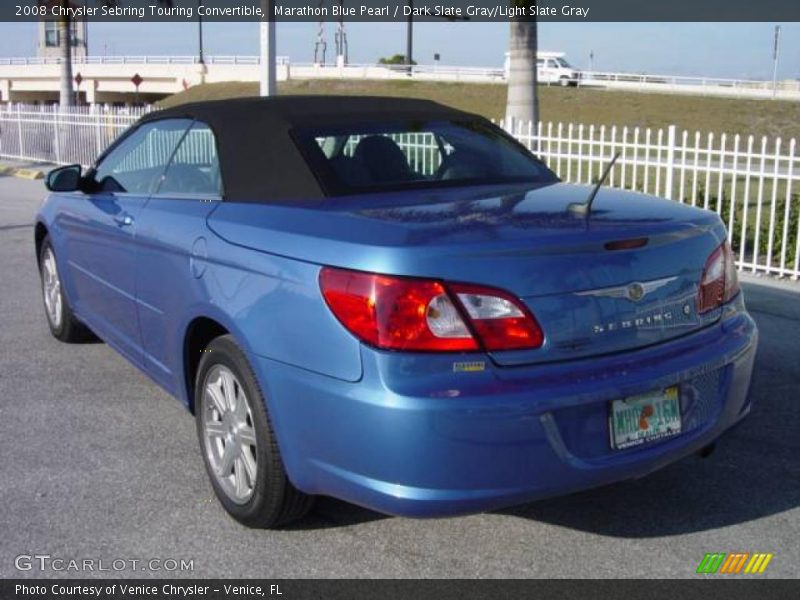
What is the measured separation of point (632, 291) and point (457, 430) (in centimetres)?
80

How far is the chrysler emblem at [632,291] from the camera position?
3117 mm

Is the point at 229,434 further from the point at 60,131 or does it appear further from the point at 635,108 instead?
the point at 635,108

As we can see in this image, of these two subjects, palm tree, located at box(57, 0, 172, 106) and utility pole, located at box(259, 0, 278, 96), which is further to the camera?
palm tree, located at box(57, 0, 172, 106)

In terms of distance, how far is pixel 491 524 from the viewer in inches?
145

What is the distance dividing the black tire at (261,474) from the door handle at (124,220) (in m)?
1.19

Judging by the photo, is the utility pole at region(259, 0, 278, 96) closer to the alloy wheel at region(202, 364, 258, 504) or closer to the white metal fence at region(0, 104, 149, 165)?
the white metal fence at region(0, 104, 149, 165)

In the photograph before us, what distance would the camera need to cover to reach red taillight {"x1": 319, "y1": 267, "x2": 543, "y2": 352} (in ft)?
9.70

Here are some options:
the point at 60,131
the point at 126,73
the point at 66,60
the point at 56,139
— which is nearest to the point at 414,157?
the point at 60,131

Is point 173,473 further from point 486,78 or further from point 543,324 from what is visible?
point 486,78

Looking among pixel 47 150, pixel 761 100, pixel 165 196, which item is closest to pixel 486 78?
pixel 761 100

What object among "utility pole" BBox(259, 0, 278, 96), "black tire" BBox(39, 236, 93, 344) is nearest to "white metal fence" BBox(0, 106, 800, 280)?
"black tire" BBox(39, 236, 93, 344)

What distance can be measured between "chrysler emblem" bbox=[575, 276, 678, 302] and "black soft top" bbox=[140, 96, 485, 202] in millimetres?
1249

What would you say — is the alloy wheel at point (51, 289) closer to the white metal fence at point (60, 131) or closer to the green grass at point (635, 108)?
the white metal fence at point (60, 131)
